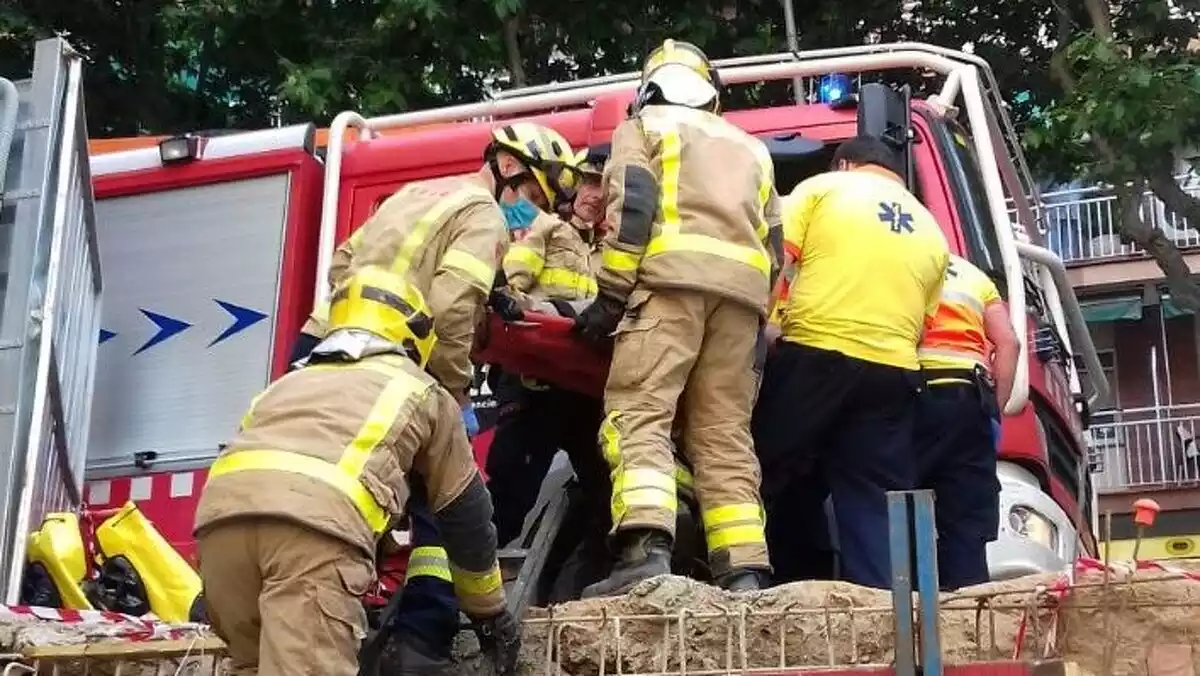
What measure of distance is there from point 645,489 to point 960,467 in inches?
48.6

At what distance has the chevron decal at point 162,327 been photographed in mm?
6172

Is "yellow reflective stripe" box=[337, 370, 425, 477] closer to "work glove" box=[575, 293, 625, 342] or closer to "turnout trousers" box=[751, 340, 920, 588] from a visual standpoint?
"work glove" box=[575, 293, 625, 342]

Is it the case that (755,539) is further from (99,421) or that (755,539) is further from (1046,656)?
(99,421)

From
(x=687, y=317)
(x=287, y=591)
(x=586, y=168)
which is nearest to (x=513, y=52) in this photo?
(x=586, y=168)

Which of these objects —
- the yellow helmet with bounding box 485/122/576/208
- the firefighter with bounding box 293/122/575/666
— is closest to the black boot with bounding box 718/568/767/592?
the firefighter with bounding box 293/122/575/666

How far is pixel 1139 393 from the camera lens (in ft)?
62.7

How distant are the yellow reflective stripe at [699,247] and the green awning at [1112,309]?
47.4 feet

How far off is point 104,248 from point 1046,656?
436cm

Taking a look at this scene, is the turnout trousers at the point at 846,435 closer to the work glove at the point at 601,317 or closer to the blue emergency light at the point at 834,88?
the work glove at the point at 601,317

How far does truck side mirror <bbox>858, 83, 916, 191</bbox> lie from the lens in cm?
523

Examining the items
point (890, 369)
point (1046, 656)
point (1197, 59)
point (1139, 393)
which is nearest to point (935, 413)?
point (890, 369)

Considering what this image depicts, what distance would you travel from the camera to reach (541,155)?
447cm

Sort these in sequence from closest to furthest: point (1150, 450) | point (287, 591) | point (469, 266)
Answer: point (287, 591) < point (469, 266) < point (1150, 450)

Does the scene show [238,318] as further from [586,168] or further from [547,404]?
[586,168]
